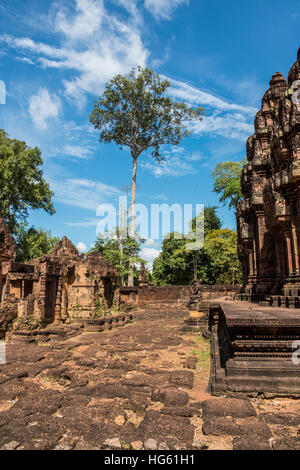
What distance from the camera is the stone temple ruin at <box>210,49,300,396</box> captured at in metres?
3.67

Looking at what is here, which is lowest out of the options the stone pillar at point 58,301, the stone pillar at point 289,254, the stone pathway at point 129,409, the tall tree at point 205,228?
the stone pathway at point 129,409

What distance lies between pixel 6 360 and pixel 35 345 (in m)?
1.94

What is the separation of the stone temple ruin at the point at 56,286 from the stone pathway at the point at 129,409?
13.9 ft

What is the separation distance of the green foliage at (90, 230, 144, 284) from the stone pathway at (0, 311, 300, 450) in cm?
1764

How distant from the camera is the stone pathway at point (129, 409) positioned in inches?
105

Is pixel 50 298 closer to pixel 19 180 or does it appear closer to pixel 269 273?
pixel 269 273

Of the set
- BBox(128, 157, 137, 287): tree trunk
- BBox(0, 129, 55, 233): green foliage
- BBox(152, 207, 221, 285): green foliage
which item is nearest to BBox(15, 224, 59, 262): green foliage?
BBox(0, 129, 55, 233): green foliage

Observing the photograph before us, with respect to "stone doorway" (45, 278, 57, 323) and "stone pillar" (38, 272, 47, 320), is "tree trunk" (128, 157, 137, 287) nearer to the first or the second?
"stone doorway" (45, 278, 57, 323)

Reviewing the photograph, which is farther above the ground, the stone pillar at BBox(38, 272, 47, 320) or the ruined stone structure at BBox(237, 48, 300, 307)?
the ruined stone structure at BBox(237, 48, 300, 307)

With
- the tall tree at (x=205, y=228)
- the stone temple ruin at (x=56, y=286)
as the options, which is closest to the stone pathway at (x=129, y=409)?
the stone temple ruin at (x=56, y=286)

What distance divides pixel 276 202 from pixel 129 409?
5316mm

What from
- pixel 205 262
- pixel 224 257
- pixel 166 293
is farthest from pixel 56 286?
pixel 224 257

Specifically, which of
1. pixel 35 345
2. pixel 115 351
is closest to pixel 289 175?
pixel 115 351

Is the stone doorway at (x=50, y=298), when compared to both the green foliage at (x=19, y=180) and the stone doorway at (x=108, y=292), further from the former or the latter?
the green foliage at (x=19, y=180)
